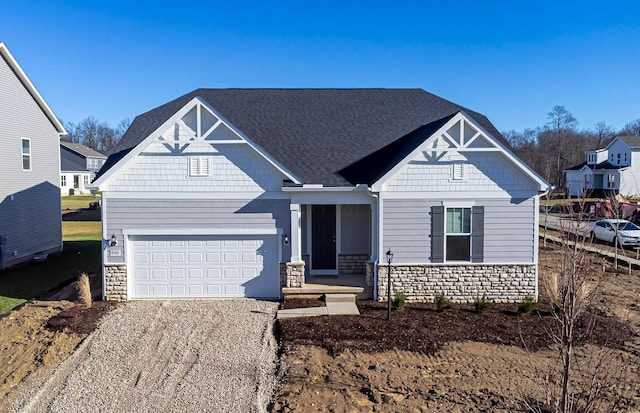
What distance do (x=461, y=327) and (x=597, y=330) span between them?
3.04m

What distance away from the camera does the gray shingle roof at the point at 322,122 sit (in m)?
13.8

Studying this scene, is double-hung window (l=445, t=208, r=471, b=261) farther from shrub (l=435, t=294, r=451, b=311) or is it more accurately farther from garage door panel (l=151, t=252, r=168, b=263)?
garage door panel (l=151, t=252, r=168, b=263)

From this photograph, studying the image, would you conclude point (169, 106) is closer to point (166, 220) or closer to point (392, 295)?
point (166, 220)

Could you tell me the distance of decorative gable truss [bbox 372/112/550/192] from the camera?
12.1 metres

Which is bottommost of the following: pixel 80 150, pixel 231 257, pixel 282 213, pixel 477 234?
pixel 231 257

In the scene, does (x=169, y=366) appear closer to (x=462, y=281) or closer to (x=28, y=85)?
(x=462, y=281)

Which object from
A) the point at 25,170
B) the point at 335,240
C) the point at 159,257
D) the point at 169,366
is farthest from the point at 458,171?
the point at 25,170

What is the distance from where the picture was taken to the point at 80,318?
35.8 ft

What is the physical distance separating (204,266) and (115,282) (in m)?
2.52

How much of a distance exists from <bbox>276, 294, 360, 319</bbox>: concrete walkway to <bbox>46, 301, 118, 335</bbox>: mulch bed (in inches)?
179

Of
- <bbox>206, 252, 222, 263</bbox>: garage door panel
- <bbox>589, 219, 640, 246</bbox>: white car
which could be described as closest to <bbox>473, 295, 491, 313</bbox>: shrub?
<bbox>206, 252, 222, 263</bbox>: garage door panel

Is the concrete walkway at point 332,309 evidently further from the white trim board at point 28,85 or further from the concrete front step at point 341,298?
the white trim board at point 28,85

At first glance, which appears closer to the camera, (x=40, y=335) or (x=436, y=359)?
(x=436, y=359)

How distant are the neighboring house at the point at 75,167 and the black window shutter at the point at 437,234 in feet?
175
